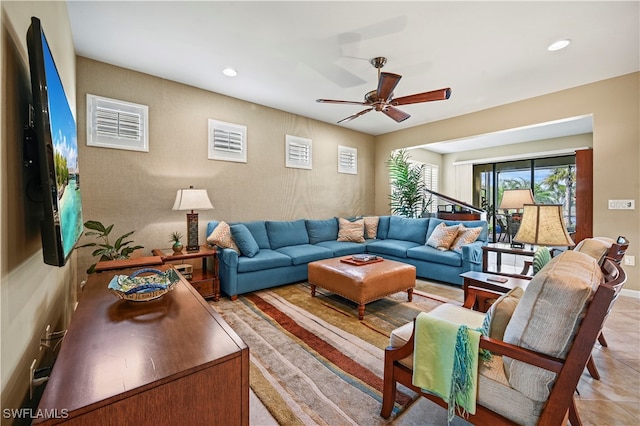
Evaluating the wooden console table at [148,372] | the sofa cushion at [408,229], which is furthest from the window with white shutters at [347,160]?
the wooden console table at [148,372]

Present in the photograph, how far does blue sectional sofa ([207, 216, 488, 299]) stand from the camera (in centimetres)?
345

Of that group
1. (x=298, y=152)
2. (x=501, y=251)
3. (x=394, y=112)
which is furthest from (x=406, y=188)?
(x=394, y=112)

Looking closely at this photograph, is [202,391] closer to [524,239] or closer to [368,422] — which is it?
[368,422]

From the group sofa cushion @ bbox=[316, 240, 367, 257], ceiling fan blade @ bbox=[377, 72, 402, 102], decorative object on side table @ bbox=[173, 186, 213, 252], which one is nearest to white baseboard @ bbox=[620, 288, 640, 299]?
sofa cushion @ bbox=[316, 240, 367, 257]

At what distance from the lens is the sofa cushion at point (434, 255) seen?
3834 millimetres

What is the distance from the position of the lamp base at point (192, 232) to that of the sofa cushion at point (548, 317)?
330 centimetres

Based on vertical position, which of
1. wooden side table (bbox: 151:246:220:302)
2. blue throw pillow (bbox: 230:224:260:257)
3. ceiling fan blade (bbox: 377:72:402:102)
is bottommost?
wooden side table (bbox: 151:246:220:302)

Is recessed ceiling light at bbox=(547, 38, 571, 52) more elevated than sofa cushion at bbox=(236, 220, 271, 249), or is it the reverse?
recessed ceiling light at bbox=(547, 38, 571, 52)

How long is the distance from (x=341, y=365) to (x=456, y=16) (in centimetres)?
299

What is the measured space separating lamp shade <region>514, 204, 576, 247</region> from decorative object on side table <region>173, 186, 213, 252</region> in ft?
10.8

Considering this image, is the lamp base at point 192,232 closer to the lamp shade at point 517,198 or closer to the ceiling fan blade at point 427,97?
the ceiling fan blade at point 427,97

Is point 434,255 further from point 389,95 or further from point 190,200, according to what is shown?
point 190,200

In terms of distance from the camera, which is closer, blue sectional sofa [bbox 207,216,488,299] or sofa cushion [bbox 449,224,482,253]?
blue sectional sofa [bbox 207,216,488,299]

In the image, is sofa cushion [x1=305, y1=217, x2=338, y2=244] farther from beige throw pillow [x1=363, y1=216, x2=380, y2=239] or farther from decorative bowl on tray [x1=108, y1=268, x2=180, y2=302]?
decorative bowl on tray [x1=108, y1=268, x2=180, y2=302]
